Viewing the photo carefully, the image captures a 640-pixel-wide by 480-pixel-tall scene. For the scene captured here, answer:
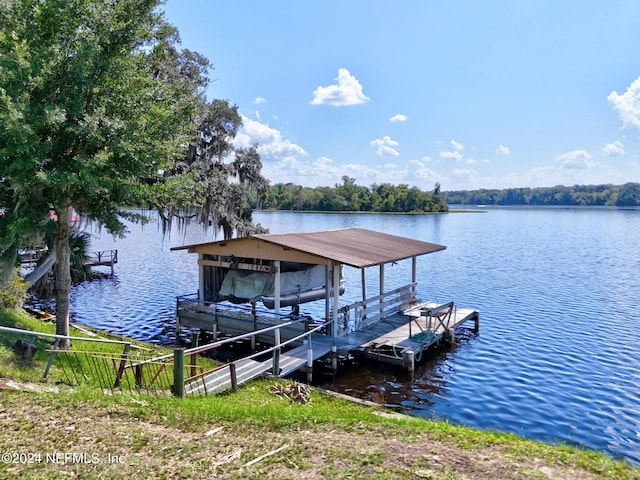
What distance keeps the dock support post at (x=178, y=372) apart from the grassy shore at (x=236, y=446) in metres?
1.05

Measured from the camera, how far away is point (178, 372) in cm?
898

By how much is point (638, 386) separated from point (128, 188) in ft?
49.5

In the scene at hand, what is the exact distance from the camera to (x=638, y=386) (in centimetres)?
1378

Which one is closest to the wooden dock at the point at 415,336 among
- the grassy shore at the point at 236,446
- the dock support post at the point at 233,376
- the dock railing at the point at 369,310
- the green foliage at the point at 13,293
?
the dock railing at the point at 369,310

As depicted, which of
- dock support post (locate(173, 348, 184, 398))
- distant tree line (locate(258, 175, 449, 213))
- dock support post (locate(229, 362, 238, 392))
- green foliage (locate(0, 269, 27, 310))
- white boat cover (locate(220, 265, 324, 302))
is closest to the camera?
dock support post (locate(173, 348, 184, 398))

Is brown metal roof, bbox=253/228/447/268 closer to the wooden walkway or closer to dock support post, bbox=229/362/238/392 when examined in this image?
the wooden walkway

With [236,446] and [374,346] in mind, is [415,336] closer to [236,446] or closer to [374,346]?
[374,346]

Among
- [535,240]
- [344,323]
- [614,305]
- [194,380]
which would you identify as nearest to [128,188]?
[194,380]

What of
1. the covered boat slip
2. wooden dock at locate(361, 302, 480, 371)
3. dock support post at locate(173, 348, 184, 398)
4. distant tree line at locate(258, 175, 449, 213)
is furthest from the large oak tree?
distant tree line at locate(258, 175, 449, 213)

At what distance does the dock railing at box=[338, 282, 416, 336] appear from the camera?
1661 cm

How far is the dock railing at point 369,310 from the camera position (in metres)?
16.6

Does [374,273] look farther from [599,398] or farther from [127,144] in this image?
[127,144]

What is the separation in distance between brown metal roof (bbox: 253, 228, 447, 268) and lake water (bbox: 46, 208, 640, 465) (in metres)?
3.63

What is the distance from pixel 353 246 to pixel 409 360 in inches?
215
